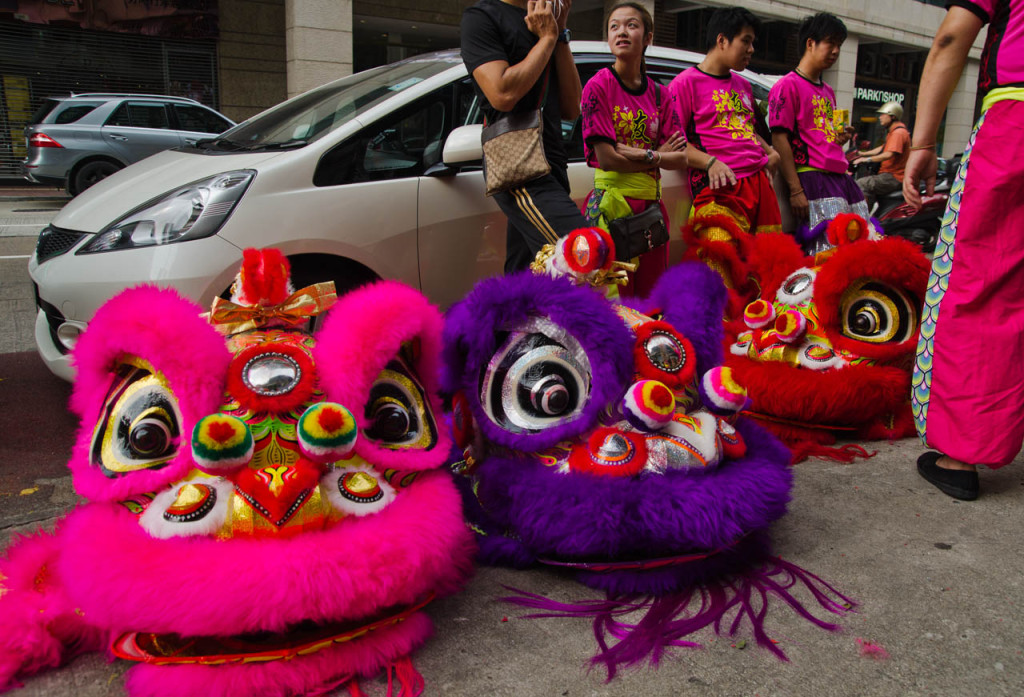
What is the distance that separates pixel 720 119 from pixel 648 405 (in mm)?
2495

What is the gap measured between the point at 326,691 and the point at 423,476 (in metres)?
0.53

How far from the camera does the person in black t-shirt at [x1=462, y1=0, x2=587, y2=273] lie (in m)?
2.93

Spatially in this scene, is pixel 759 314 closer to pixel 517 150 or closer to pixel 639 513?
pixel 517 150

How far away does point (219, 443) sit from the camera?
5.58 ft

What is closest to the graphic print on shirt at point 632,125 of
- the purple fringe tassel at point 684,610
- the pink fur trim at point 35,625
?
the purple fringe tassel at point 684,610

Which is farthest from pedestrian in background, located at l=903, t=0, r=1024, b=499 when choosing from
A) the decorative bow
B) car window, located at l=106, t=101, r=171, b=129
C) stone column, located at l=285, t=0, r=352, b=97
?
car window, located at l=106, t=101, r=171, b=129

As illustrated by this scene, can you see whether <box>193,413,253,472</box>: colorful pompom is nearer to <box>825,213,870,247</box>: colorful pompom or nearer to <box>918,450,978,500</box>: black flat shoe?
<box>918,450,978,500</box>: black flat shoe

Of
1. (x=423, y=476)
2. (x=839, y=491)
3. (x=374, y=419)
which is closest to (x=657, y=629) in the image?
(x=423, y=476)

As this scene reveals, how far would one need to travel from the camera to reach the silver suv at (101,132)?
12242 millimetres

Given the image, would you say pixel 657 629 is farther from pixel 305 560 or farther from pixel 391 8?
pixel 391 8

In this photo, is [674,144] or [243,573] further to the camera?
[674,144]

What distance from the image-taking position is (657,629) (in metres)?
1.98

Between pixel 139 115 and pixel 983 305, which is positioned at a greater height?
pixel 139 115

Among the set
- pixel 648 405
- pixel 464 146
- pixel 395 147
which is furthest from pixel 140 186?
pixel 648 405
